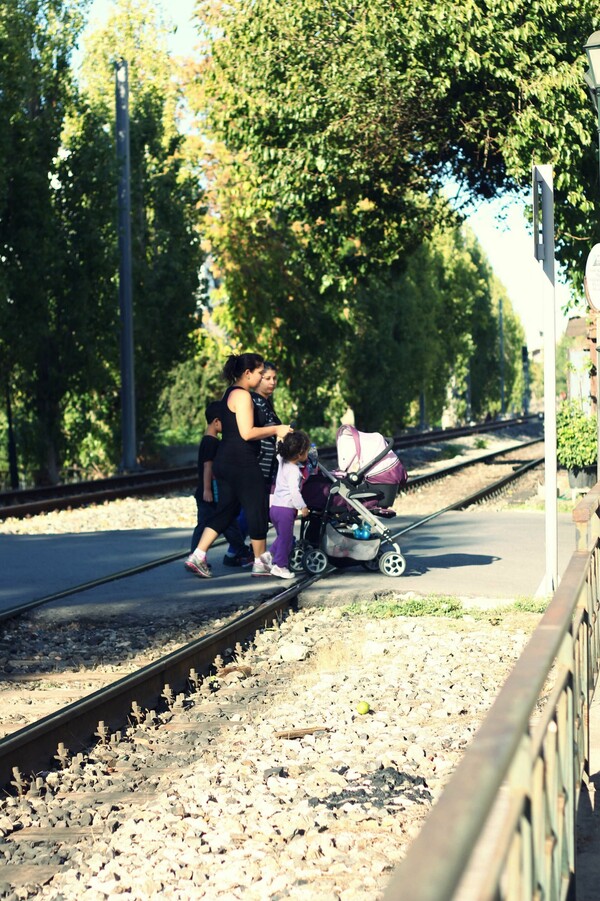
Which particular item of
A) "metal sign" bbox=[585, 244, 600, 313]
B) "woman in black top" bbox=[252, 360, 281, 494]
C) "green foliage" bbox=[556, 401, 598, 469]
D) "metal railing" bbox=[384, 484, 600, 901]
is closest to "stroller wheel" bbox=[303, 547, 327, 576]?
"woman in black top" bbox=[252, 360, 281, 494]

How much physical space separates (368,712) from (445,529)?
8.61 m

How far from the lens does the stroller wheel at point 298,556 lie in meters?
11.7

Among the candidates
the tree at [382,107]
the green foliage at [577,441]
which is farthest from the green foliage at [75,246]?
the green foliage at [577,441]

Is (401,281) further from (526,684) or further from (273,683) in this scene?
(526,684)

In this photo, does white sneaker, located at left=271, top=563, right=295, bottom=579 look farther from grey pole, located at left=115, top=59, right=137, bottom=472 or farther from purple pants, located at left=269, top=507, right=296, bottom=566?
grey pole, located at left=115, top=59, right=137, bottom=472

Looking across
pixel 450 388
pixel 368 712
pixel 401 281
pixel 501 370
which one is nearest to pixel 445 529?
pixel 368 712

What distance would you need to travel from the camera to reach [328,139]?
23.4 metres

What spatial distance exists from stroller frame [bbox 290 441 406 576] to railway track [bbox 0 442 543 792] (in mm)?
1047

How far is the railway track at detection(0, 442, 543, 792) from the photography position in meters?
6.04

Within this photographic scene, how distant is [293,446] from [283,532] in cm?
83

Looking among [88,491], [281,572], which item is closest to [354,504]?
[281,572]

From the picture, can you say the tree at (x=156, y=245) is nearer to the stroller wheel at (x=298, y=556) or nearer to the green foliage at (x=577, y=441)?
the green foliage at (x=577, y=441)

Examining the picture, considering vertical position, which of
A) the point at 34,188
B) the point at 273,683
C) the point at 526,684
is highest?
the point at 34,188

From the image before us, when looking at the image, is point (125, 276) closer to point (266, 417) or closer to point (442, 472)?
point (442, 472)
